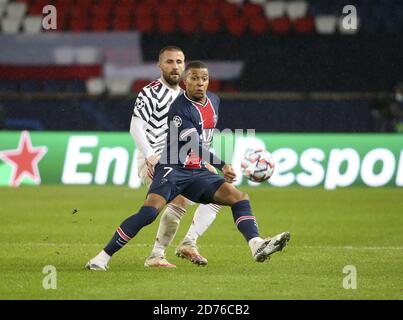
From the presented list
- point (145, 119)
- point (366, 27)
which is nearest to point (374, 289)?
point (145, 119)

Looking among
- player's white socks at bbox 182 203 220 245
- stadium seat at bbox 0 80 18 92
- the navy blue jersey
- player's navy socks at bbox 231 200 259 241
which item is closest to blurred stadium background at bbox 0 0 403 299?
stadium seat at bbox 0 80 18 92

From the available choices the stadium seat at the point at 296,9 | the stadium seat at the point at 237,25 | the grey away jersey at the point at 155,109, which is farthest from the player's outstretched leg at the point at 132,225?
the stadium seat at the point at 296,9

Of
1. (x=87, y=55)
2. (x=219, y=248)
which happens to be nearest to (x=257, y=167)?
(x=219, y=248)

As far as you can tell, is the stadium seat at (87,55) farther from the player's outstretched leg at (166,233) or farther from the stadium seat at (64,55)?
the player's outstretched leg at (166,233)

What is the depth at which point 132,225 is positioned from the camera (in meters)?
8.27

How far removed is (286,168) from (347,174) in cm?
100

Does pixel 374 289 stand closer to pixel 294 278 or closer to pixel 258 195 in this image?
pixel 294 278

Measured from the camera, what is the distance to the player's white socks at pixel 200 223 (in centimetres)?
916

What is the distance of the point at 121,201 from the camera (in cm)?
1505

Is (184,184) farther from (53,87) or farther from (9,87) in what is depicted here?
(9,87)

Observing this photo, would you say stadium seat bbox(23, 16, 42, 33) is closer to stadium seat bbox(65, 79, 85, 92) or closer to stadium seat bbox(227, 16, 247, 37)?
stadium seat bbox(65, 79, 85, 92)

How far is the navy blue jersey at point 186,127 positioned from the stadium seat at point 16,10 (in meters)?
15.4

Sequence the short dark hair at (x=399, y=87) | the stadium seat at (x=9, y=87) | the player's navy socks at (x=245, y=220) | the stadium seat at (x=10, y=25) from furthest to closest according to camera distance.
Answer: the stadium seat at (x=10, y=25) < the stadium seat at (x=9, y=87) < the short dark hair at (x=399, y=87) < the player's navy socks at (x=245, y=220)
